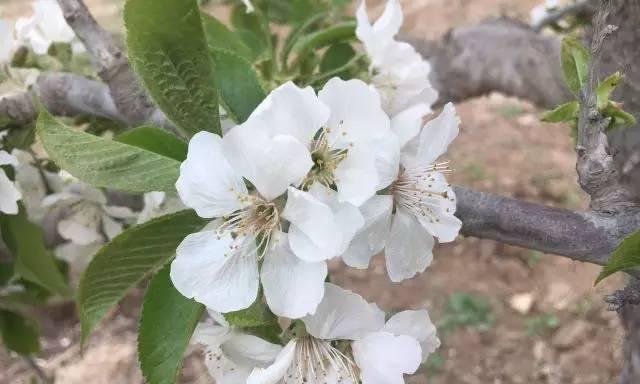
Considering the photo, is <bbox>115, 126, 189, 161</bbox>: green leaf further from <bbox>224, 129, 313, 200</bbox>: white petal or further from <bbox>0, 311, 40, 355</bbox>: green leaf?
<bbox>0, 311, 40, 355</bbox>: green leaf

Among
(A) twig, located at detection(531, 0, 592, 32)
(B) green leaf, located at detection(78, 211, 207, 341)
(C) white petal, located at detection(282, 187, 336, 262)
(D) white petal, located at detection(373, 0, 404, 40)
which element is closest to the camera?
(C) white petal, located at detection(282, 187, 336, 262)

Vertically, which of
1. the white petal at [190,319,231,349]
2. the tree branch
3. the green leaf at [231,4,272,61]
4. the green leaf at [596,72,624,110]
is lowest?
the white petal at [190,319,231,349]

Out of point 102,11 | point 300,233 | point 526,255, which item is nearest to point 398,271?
point 300,233

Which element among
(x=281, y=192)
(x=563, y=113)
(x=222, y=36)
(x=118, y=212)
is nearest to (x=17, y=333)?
(x=118, y=212)

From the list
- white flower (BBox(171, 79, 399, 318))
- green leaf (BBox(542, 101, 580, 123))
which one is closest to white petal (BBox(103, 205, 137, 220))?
white flower (BBox(171, 79, 399, 318))

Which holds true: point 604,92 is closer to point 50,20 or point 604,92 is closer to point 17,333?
point 50,20

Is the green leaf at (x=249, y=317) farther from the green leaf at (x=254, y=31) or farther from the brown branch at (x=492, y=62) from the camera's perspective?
the brown branch at (x=492, y=62)
